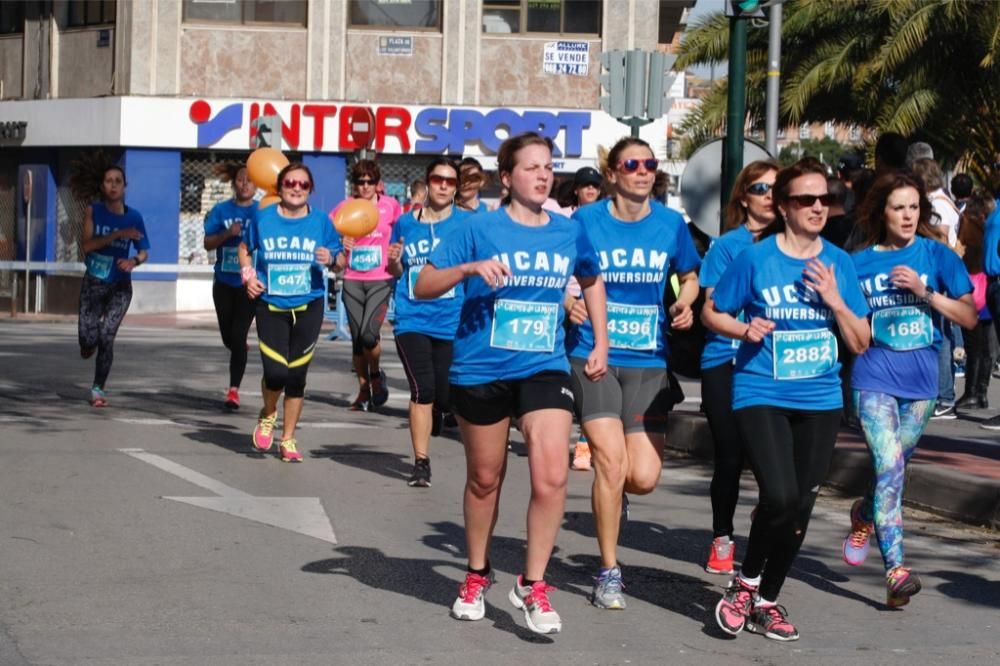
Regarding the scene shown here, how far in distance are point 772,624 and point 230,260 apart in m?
7.93

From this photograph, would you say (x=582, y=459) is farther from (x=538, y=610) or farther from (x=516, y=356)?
(x=538, y=610)

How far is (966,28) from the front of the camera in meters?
29.2

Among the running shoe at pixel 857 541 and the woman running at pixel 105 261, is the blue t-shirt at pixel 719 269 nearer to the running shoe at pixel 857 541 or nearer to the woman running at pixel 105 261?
the running shoe at pixel 857 541

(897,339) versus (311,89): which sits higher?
(311,89)

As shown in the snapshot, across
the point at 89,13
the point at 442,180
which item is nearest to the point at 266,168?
the point at 442,180

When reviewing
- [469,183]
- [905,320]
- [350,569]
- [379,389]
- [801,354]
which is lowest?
[350,569]

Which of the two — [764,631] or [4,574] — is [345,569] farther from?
[764,631]

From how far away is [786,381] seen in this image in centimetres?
661

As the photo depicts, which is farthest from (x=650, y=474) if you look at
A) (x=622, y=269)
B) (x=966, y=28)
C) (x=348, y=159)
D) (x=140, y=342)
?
(x=348, y=159)

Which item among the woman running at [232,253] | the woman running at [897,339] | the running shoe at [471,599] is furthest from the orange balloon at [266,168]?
the running shoe at [471,599]

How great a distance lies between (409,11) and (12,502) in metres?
24.7

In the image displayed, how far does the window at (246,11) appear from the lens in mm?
32969

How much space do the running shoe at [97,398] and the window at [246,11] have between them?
19.5 meters

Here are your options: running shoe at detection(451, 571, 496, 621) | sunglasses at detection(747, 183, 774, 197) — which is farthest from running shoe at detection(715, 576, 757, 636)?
sunglasses at detection(747, 183, 774, 197)
